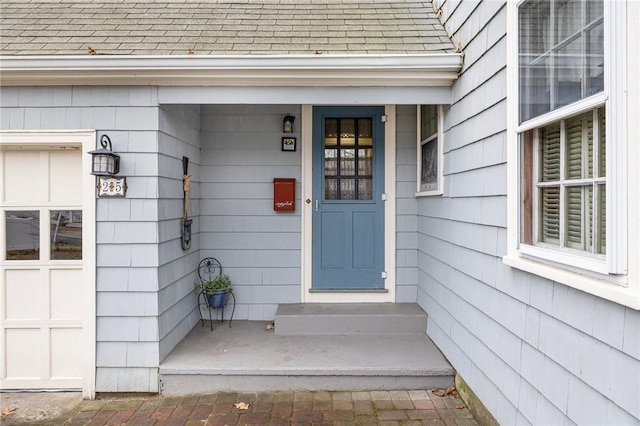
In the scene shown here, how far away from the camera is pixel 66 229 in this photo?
2.98 m

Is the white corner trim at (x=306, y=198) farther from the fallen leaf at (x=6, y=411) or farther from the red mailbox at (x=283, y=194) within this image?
the fallen leaf at (x=6, y=411)

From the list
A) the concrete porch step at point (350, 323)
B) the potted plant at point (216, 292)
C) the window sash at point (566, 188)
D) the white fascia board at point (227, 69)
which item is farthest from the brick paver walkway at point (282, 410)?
the white fascia board at point (227, 69)

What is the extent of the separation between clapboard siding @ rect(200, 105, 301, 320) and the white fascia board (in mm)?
990

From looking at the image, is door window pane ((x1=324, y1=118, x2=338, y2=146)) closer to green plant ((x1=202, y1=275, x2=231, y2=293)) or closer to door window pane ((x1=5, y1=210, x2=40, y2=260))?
green plant ((x1=202, y1=275, x2=231, y2=293))

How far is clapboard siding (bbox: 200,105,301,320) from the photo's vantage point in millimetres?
3889

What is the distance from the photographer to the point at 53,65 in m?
2.73

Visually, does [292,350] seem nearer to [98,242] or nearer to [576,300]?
[98,242]

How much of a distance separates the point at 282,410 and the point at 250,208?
194cm

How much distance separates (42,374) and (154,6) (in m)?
3.24

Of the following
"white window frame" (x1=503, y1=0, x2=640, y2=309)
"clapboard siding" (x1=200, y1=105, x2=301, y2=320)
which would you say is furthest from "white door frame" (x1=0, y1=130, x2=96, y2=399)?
"white window frame" (x1=503, y1=0, x2=640, y2=309)

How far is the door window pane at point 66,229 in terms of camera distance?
2979mm

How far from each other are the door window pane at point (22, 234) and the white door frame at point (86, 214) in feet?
1.47

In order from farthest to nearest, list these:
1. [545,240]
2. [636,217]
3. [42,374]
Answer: [42,374]
[545,240]
[636,217]

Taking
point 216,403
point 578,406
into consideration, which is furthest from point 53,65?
point 578,406
